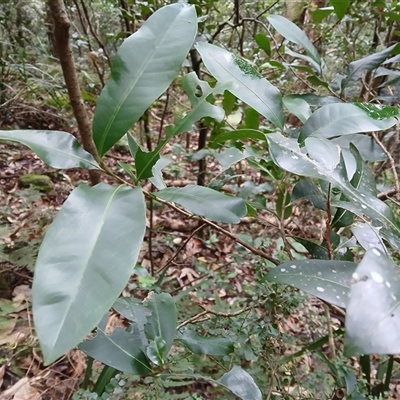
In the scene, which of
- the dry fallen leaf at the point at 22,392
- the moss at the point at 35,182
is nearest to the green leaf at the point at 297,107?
the dry fallen leaf at the point at 22,392

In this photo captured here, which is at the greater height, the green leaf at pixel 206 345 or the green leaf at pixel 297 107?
the green leaf at pixel 297 107

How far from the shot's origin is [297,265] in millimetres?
438

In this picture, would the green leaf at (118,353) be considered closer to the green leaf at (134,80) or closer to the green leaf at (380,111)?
the green leaf at (134,80)

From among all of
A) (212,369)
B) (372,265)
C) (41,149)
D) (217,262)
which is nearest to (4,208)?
(217,262)

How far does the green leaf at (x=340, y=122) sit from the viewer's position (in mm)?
490

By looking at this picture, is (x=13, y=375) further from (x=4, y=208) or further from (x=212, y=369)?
(x=4, y=208)

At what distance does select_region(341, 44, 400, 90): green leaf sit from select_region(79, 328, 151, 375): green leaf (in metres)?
0.77

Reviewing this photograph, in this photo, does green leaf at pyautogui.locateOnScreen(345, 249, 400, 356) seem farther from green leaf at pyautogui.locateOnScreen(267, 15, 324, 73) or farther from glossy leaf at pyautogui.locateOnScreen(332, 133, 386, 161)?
green leaf at pyautogui.locateOnScreen(267, 15, 324, 73)

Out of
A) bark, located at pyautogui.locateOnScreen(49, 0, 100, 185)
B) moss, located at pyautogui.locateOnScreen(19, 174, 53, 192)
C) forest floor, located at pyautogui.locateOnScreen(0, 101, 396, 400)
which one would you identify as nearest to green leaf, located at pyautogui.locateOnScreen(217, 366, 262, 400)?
forest floor, located at pyautogui.locateOnScreen(0, 101, 396, 400)

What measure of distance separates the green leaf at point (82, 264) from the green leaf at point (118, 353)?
1.00 feet

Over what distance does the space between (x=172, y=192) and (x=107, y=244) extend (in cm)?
17

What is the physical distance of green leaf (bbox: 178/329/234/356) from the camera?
25.6 inches

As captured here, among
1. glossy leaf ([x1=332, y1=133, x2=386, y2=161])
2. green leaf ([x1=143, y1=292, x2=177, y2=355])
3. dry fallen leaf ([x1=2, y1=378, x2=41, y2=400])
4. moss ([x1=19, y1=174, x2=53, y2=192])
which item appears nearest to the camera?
green leaf ([x1=143, y1=292, x2=177, y2=355])

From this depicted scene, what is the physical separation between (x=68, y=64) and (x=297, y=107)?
836 mm
